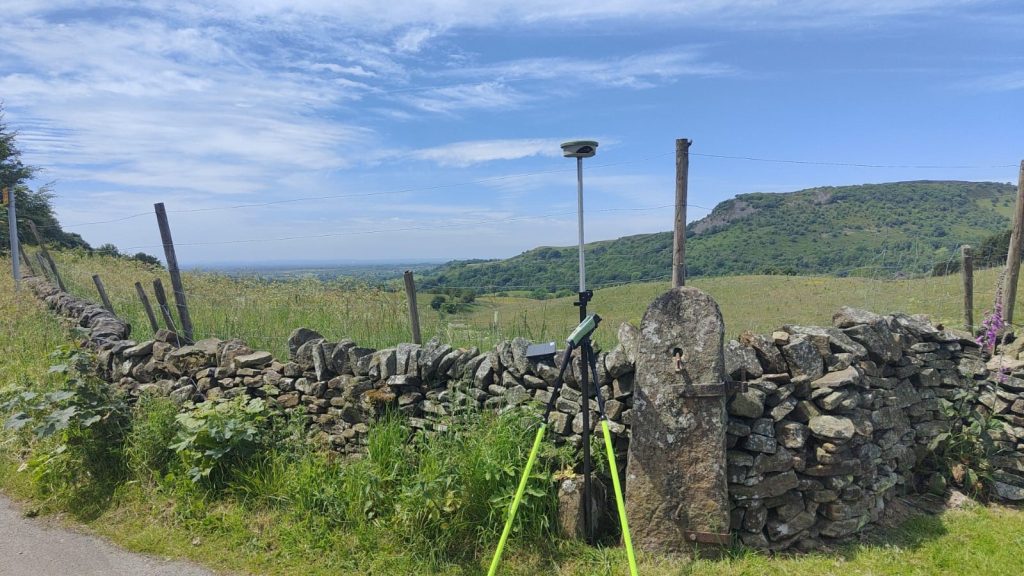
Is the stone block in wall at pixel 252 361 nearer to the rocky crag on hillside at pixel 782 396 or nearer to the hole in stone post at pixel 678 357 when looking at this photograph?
the rocky crag on hillside at pixel 782 396

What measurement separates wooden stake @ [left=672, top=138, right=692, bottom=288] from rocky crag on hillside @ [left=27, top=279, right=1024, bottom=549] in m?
1.32

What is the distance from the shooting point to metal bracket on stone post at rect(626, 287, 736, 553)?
428 cm

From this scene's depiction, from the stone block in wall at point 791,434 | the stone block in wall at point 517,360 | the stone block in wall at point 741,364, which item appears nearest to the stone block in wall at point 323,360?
the stone block in wall at point 517,360

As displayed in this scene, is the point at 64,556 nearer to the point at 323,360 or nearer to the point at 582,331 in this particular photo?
the point at 323,360

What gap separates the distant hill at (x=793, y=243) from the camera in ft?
30.4

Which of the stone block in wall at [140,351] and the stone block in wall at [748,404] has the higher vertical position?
the stone block in wall at [140,351]

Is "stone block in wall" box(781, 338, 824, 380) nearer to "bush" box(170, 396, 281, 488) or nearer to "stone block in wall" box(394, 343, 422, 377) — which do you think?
"stone block in wall" box(394, 343, 422, 377)

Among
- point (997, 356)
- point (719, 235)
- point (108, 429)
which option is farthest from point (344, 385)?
point (719, 235)

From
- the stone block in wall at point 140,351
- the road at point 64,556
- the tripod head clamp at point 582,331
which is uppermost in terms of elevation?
the tripod head clamp at point 582,331

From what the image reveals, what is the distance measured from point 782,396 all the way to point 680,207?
2.27 m

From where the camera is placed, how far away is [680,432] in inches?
169

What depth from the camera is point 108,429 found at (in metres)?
5.90

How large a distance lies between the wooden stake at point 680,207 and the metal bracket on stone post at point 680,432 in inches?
65.2

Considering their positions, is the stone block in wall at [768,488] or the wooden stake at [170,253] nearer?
the stone block in wall at [768,488]
